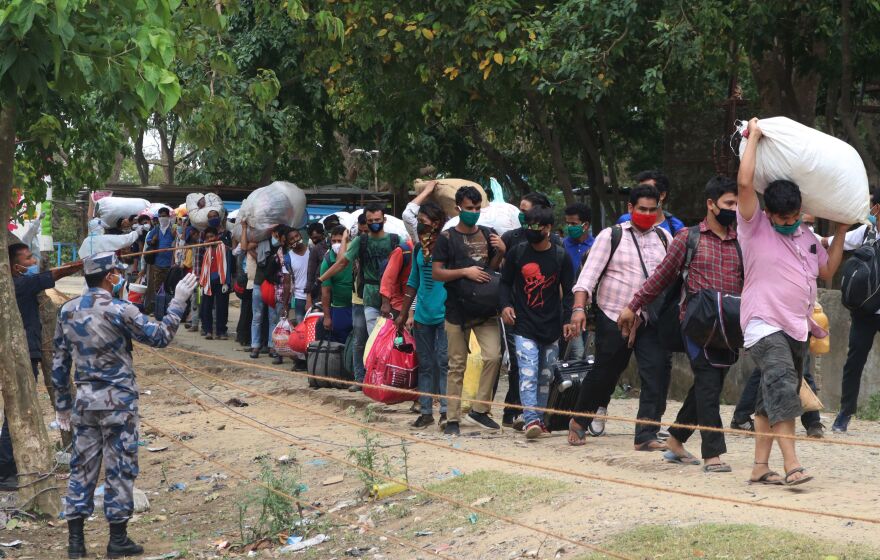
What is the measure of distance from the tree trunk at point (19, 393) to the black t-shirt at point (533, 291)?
323cm

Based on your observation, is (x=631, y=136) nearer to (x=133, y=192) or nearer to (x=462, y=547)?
(x=133, y=192)

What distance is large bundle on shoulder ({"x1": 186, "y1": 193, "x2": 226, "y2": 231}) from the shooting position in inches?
668

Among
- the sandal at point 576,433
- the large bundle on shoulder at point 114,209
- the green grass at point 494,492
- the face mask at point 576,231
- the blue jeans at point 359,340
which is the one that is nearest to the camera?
the green grass at point 494,492

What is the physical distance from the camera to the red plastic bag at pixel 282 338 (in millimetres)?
13984

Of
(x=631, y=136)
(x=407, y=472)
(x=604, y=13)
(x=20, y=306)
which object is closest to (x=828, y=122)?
(x=604, y=13)

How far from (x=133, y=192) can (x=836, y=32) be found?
1649cm

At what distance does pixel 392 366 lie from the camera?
10219 mm

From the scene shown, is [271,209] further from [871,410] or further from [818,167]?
[818,167]

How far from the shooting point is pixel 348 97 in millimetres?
18031

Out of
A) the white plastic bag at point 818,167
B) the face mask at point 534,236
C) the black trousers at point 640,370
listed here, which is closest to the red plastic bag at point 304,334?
the face mask at point 534,236

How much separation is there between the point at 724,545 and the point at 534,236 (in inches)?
138

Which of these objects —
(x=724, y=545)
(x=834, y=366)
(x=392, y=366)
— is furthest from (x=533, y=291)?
(x=834, y=366)

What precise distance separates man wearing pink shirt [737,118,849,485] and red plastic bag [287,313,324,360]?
6.76 m

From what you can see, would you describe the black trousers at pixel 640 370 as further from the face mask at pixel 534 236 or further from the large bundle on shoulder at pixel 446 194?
the large bundle on shoulder at pixel 446 194
